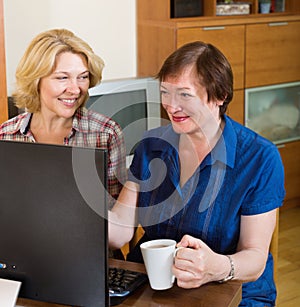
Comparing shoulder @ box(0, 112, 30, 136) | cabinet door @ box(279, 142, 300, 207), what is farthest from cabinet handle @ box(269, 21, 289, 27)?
shoulder @ box(0, 112, 30, 136)

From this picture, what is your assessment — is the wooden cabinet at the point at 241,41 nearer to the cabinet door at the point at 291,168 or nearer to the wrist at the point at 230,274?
the cabinet door at the point at 291,168

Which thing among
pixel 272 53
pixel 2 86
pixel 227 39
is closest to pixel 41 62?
pixel 2 86

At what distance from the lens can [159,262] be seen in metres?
1.42

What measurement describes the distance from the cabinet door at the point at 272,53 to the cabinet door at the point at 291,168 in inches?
17.6

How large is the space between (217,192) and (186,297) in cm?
36

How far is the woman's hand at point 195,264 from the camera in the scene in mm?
1418

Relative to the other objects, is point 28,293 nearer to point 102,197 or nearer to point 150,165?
point 102,197

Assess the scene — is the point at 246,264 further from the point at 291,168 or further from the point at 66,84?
the point at 291,168

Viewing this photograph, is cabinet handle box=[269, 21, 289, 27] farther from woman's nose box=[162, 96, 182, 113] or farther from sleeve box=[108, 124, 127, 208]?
woman's nose box=[162, 96, 182, 113]

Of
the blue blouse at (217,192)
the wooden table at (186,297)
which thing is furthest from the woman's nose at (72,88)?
the wooden table at (186,297)

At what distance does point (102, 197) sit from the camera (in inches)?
47.3

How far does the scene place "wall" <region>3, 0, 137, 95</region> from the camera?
3.29 m

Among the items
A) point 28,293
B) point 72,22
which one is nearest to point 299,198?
point 72,22

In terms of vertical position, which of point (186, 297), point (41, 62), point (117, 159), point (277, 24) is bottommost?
point (186, 297)
